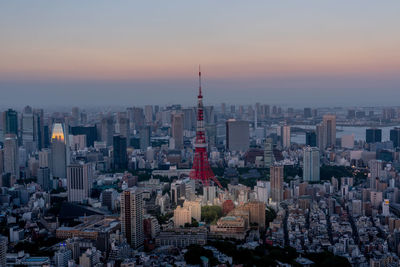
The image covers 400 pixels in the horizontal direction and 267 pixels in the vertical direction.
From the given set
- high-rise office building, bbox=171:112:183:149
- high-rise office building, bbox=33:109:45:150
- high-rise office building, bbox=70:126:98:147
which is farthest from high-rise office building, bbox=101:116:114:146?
high-rise office building, bbox=171:112:183:149

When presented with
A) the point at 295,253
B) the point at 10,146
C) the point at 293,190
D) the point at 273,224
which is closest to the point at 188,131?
the point at 10,146

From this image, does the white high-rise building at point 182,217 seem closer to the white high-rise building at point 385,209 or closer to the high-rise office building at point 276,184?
the high-rise office building at point 276,184

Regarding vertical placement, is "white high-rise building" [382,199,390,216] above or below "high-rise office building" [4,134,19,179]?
below

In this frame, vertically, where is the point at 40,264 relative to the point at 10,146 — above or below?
below

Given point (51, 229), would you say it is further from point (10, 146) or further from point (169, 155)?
point (169, 155)

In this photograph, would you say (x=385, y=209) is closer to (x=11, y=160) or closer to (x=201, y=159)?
Answer: (x=201, y=159)

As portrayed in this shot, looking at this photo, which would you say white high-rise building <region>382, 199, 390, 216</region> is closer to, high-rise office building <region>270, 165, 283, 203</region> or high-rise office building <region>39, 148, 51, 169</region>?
high-rise office building <region>270, 165, 283, 203</region>
